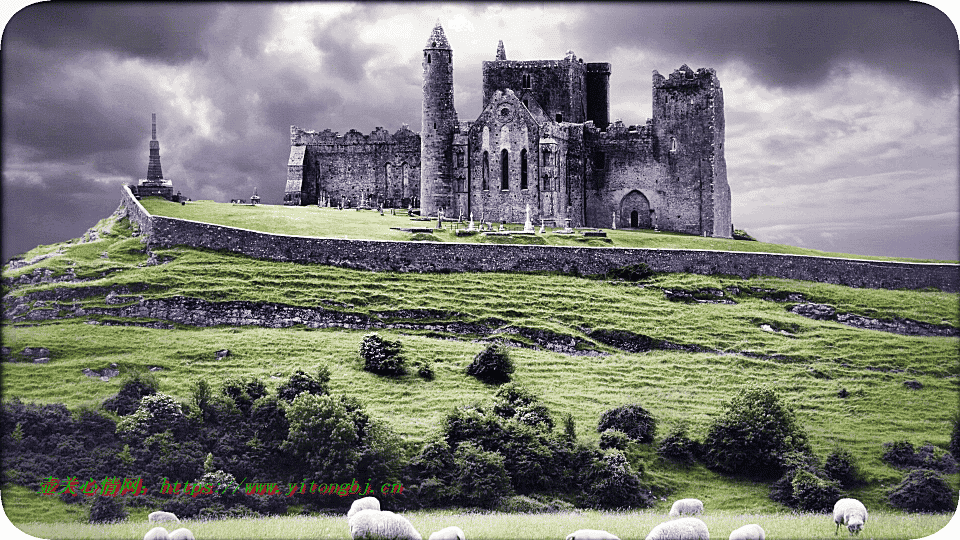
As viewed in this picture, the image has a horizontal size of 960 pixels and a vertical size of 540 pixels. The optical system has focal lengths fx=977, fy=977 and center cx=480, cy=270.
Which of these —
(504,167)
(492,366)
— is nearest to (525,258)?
(492,366)

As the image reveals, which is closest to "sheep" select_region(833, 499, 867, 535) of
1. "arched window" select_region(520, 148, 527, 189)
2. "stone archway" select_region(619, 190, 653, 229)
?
"arched window" select_region(520, 148, 527, 189)

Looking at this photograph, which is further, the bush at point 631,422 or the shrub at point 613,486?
the bush at point 631,422

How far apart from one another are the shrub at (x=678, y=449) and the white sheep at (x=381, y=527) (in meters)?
18.7

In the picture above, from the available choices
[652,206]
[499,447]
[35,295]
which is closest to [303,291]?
[35,295]

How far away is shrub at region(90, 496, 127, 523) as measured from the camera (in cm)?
3297

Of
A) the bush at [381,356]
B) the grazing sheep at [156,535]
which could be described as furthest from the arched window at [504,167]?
the grazing sheep at [156,535]

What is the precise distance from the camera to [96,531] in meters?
28.0

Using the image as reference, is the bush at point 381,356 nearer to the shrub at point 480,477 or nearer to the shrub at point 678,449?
the shrub at point 480,477

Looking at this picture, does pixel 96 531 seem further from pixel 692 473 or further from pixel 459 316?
pixel 459 316

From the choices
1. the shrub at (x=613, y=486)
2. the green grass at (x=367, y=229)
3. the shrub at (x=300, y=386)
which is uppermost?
the green grass at (x=367, y=229)

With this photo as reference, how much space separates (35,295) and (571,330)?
95.0ft

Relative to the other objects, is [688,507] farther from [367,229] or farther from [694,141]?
[694,141]

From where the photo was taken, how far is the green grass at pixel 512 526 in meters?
27.9

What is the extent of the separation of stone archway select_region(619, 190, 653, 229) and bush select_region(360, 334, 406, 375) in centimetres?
3654
